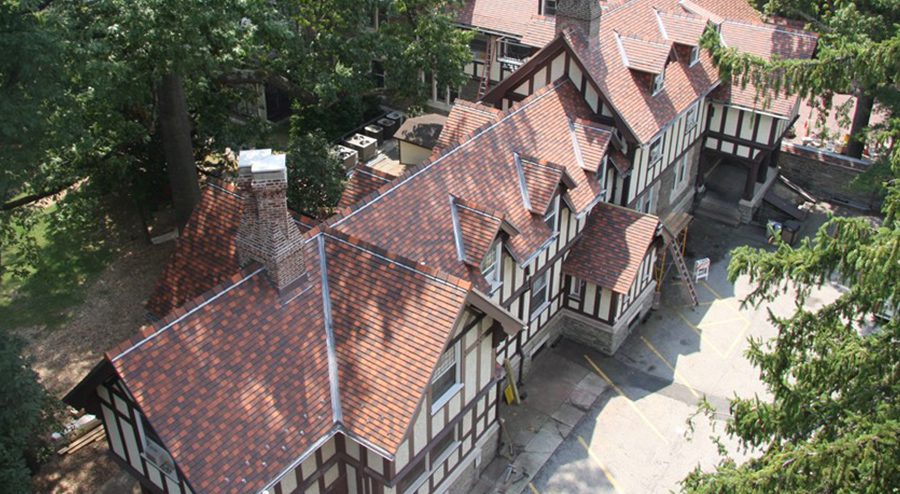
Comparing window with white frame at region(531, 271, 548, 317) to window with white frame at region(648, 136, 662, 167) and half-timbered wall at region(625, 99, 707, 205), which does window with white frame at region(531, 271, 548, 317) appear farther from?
window with white frame at region(648, 136, 662, 167)

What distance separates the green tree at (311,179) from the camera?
31.2 meters

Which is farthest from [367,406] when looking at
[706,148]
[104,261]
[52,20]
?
[706,148]

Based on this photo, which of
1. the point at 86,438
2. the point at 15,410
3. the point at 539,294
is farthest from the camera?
the point at 539,294

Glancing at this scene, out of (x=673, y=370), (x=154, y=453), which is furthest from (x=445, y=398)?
(x=673, y=370)

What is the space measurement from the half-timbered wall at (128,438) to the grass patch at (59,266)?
10.7 meters

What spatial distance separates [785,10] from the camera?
40.7m

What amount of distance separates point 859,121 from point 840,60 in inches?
999

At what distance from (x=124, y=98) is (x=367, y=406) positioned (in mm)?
14152

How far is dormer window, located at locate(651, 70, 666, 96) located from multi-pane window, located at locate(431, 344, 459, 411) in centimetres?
1690

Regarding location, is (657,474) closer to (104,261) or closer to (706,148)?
(706,148)

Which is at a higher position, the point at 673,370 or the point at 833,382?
the point at 833,382

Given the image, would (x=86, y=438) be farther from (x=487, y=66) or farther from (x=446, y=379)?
(x=487, y=66)

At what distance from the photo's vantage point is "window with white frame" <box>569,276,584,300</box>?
31094mm

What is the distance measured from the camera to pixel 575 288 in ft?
103
